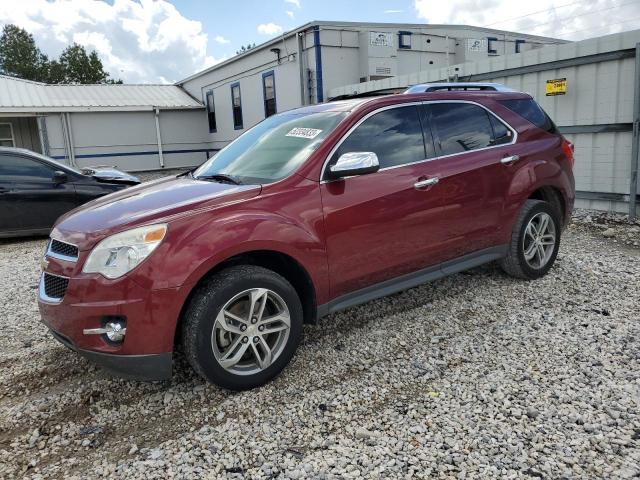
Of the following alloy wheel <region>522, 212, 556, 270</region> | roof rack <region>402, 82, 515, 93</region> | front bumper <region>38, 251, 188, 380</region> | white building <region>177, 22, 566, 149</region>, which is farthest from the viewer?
white building <region>177, 22, 566, 149</region>

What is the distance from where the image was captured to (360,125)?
3.69 meters

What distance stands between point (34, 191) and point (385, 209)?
21.8 feet

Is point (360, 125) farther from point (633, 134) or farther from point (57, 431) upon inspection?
point (633, 134)

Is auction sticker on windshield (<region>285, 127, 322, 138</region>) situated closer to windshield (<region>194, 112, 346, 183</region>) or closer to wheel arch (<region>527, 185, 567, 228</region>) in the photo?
windshield (<region>194, 112, 346, 183</region>)

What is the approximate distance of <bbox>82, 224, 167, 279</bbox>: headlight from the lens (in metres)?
2.77

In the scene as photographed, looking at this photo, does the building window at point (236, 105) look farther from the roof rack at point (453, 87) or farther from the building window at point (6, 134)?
the roof rack at point (453, 87)

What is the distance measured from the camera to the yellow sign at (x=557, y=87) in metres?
8.02

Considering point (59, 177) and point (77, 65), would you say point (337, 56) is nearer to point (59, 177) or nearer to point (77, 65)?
point (59, 177)

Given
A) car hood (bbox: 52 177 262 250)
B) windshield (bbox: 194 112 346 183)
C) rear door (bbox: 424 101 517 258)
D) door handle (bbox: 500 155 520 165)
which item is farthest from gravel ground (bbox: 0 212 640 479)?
windshield (bbox: 194 112 346 183)

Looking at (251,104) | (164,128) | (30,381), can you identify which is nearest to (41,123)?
(164,128)

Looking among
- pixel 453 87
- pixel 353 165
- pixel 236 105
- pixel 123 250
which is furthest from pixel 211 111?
pixel 123 250

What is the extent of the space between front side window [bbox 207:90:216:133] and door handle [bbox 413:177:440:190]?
21041 mm

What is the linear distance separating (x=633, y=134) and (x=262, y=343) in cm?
661

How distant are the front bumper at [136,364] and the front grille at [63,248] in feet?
1.87
